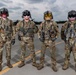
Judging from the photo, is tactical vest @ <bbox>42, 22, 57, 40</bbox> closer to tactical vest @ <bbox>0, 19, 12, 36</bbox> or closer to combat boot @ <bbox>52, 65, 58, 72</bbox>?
combat boot @ <bbox>52, 65, 58, 72</bbox>

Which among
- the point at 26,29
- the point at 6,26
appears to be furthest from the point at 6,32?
the point at 26,29

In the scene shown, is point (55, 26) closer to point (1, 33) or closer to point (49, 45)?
point (49, 45)

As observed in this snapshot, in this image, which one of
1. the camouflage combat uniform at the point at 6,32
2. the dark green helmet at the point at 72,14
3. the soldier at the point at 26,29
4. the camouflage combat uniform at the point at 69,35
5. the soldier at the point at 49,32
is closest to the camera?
the dark green helmet at the point at 72,14

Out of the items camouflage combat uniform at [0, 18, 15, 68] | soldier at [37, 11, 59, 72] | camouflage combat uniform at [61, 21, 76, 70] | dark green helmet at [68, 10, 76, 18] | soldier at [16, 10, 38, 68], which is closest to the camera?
dark green helmet at [68, 10, 76, 18]

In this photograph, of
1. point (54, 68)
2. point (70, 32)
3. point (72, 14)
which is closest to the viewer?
point (72, 14)

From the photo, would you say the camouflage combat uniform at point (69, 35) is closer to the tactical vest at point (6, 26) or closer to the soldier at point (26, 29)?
the soldier at point (26, 29)

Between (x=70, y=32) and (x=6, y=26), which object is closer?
(x=70, y=32)

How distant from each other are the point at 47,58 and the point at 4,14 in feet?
11.6

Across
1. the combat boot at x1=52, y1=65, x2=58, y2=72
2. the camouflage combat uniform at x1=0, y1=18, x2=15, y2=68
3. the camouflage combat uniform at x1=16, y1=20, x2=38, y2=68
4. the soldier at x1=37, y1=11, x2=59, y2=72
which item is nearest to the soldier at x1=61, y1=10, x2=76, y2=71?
the soldier at x1=37, y1=11, x2=59, y2=72

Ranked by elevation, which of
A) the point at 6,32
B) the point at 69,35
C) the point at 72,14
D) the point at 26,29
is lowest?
the point at 69,35

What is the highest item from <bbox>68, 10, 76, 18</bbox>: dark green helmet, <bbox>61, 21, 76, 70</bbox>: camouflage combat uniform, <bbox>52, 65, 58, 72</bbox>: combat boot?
<bbox>68, 10, 76, 18</bbox>: dark green helmet

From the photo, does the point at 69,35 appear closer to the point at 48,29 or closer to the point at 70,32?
the point at 70,32

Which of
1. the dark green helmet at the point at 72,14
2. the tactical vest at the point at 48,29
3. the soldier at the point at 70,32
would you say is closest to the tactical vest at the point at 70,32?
the soldier at the point at 70,32

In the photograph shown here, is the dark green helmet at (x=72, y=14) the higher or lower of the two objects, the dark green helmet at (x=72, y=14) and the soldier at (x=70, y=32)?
the higher
